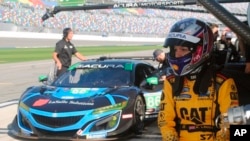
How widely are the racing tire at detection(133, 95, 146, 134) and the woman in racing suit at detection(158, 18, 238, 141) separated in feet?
12.1

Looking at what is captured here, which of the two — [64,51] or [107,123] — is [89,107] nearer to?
[107,123]

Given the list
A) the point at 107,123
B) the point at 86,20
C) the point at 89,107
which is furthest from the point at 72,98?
the point at 86,20

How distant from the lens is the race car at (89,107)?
5.95 meters

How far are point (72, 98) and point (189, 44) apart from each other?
159 inches

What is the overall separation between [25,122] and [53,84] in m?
1.24

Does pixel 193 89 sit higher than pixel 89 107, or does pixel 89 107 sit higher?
pixel 193 89

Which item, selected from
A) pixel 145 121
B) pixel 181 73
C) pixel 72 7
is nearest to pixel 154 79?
pixel 145 121

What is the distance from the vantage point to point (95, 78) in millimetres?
7312

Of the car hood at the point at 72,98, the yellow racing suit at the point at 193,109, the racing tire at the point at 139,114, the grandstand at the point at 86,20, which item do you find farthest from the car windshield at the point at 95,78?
the grandstand at the point at 86,20

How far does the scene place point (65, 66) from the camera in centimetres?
1016

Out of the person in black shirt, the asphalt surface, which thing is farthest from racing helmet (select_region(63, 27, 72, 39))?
the asphalt surface

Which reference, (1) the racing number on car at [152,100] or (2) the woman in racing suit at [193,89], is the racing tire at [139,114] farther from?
(2) the woman in racing suit at [193,89]

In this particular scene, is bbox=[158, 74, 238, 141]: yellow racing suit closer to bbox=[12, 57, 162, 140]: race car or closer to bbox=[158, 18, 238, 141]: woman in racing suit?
bbox=[158, 18, 238, 141]: woman in racing suit

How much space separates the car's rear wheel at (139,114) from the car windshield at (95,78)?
53 centimetres
